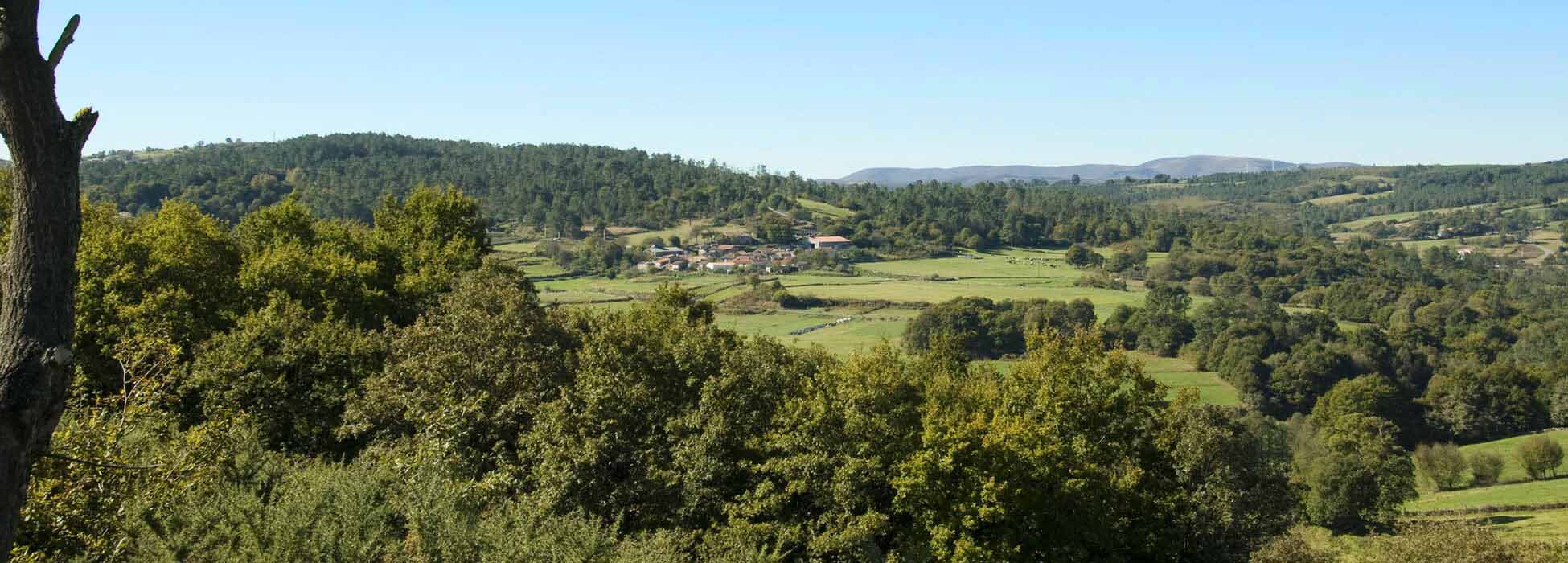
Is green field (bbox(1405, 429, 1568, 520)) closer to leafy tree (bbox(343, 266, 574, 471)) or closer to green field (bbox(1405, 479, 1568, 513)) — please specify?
green field (bbox(1405, 479, 1568, 513))

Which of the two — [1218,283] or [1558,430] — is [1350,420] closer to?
[1558,430]

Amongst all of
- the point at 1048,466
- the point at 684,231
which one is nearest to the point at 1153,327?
the point at 1048,466

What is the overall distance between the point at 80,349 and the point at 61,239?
21.0m

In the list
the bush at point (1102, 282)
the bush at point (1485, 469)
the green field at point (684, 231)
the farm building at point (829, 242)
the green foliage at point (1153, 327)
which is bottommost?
the bush at point (1485, 469)

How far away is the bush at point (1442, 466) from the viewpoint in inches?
2237

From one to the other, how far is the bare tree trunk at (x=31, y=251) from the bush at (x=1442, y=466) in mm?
67508

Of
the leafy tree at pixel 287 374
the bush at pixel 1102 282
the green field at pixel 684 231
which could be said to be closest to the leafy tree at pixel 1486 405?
the bush at pixel 1102 282

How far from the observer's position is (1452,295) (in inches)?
4353

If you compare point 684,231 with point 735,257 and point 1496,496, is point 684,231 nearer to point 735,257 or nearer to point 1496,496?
point 735,257

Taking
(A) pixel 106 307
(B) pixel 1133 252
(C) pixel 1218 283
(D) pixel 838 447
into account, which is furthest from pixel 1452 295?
(A) pixel 106 307

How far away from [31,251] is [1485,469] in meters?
69.5

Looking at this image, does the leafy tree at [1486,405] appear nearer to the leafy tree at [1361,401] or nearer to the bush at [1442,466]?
the leafy tree at [1361,401]

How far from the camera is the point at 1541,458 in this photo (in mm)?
55781

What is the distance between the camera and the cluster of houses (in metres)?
115
